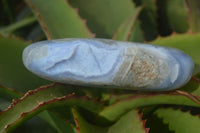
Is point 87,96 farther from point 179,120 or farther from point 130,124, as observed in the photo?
point 179,120

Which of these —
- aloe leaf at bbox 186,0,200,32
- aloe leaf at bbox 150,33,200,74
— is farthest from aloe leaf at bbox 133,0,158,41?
aloe leaf at bbox 150,33,200,74

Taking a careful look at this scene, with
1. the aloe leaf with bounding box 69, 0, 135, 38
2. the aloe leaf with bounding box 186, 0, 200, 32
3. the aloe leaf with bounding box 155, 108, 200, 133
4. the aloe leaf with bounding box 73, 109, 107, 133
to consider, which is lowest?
the aloe leaf with bounding box 155, 108, 200, 133

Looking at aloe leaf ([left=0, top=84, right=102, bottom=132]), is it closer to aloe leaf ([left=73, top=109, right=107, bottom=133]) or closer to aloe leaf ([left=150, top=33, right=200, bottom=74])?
aloe leaf ([left=73, top=109, right=107, bottom=133])

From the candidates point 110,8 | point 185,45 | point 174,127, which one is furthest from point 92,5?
point 174,127

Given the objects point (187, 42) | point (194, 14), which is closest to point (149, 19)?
point (194, 14)

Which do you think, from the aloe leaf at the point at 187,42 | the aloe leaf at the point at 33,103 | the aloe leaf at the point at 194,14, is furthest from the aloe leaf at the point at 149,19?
the aloe leaf at the point at 33,103

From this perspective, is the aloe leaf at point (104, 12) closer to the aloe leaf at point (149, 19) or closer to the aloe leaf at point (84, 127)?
the aloe leaf at point (149, 19)
